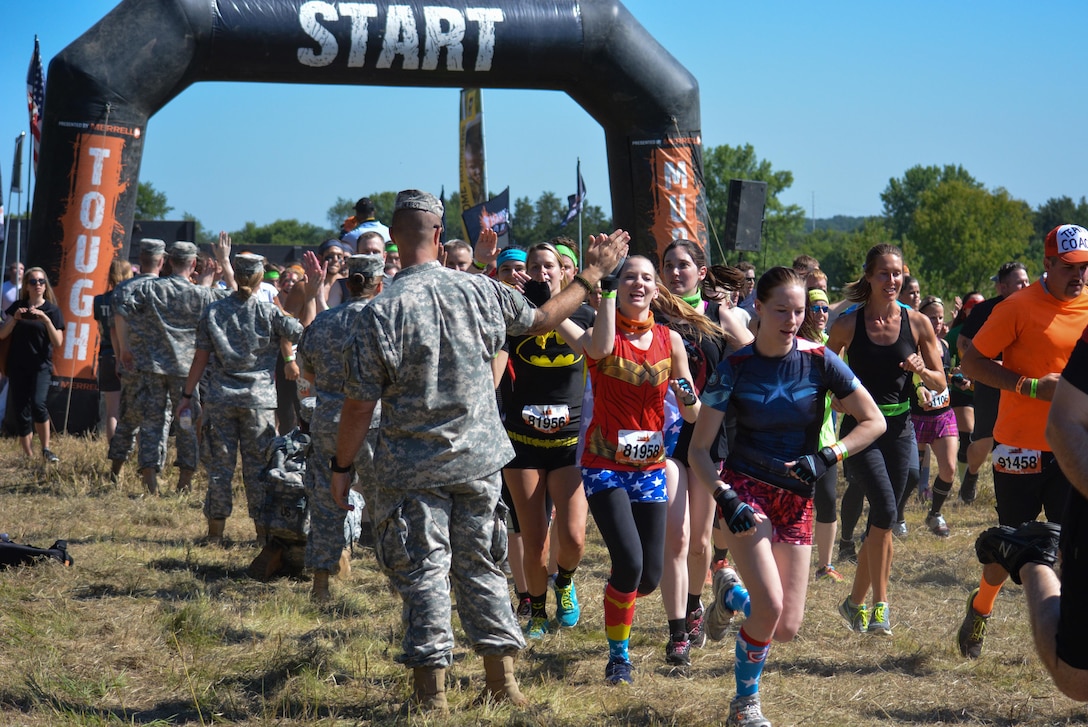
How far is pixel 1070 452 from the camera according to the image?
10.4 ft

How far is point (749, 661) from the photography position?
456 centimetres

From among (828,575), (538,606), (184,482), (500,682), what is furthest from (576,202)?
(500,682)

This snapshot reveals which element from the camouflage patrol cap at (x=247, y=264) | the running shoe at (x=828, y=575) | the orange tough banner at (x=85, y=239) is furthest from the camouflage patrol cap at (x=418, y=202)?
the orange tough banner at (x=85, y=239)

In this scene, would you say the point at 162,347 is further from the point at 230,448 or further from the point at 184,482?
the point at 230,448

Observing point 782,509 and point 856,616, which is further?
point 856,616

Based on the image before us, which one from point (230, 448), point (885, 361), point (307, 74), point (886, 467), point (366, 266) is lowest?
point (886, 467)

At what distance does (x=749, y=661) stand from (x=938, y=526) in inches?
233

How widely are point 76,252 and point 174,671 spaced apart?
8.97m

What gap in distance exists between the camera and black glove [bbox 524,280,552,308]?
6254mm

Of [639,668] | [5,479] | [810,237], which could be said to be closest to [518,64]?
[5,479]

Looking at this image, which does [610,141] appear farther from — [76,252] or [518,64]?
[76,252]

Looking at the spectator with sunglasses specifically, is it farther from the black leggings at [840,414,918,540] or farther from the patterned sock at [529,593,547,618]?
the black leggings at [840,414,918,540]

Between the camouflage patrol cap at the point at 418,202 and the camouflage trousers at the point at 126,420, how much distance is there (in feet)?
21.9

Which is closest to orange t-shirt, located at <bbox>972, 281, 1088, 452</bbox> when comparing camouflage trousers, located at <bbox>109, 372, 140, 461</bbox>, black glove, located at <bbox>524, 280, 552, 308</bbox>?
black glove, located at <bbox>524, 280, 552, 308</bbox>
